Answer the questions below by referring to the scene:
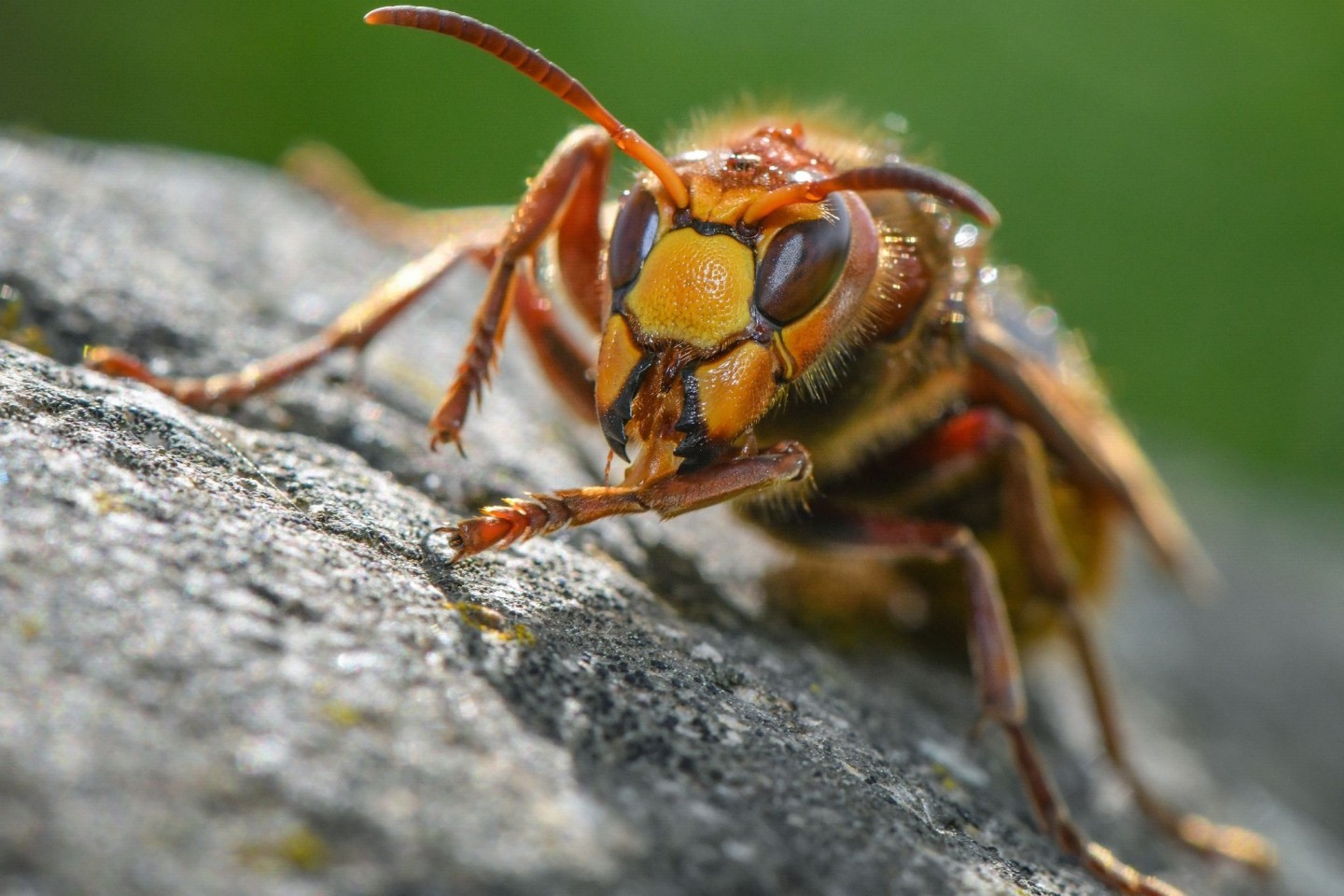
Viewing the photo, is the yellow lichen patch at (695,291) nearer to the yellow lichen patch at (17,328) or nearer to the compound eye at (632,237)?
the compound eye at (632,237)

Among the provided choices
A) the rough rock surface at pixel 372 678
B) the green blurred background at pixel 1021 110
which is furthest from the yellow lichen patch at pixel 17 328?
the green blurred background at pixel 1021 110

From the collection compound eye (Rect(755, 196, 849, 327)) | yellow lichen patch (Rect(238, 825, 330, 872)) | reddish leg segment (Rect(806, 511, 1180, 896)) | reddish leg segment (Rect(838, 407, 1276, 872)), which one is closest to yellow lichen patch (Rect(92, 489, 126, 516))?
yellow lichen patch (Rect(238, 825, 330, 872))

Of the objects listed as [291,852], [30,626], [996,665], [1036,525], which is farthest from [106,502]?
[1036,525]

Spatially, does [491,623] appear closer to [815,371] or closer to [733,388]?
[733,388]

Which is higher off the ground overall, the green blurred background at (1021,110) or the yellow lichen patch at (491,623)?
the green blurred background at (1021,110)

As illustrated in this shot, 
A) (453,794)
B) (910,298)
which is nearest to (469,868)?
(453,794)
